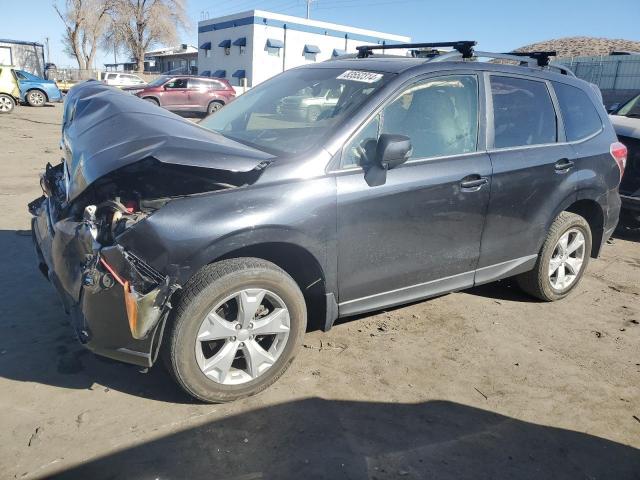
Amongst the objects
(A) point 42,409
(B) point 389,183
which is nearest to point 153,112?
(B) point 389,183

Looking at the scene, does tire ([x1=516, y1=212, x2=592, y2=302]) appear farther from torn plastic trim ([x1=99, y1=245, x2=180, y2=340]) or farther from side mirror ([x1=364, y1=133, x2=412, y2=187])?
torn plastic trim ([x1=99, y1=245, x2=180, y2=340])

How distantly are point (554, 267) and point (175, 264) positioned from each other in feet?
10.8

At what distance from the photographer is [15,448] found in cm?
256

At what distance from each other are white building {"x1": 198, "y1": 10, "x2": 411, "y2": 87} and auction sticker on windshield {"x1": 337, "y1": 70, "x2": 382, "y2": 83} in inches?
1334

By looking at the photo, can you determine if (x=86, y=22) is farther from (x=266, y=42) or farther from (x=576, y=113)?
(x=576, y=113)

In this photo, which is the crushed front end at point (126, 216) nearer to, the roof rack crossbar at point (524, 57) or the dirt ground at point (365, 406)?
the dirt ground at point (365, 406)

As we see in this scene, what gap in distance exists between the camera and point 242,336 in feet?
9.68

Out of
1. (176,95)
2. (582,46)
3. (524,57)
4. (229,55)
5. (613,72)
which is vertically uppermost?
(582,46)

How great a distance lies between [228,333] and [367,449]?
95cm

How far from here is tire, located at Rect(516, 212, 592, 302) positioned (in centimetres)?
433

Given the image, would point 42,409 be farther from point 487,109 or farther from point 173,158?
point 487,109

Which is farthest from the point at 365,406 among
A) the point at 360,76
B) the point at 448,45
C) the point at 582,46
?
the point at 582,46

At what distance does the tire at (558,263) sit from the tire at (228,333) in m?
2.30

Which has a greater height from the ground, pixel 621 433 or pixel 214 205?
pixel 214 205
